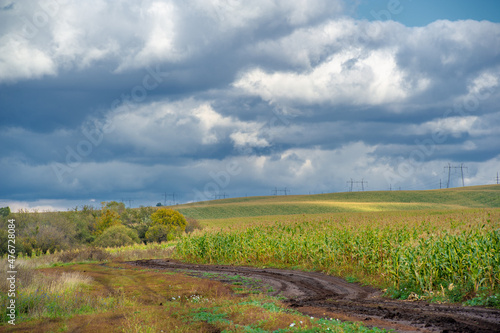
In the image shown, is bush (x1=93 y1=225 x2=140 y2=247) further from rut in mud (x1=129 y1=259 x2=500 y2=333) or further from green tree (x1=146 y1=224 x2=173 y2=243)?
rut in mud (x1=129 y1=259 x2=500 y2=333)

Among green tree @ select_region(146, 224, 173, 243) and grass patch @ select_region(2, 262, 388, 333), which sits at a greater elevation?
grass patch @ select_region(2, 262, 388, 333)

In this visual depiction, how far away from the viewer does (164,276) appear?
2248 cm

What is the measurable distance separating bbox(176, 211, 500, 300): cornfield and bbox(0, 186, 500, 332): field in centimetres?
6

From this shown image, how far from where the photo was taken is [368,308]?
45.2 ft

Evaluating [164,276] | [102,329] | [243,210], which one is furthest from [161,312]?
[243,210]

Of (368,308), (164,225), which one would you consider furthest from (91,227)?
(368,308)

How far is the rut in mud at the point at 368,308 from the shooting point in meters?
11.0

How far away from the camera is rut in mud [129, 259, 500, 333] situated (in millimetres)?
10953

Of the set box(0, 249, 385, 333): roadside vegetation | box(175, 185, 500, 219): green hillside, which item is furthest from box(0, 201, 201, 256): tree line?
box(175, 185, 500, 219): green hillside

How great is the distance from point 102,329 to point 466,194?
120396 mm

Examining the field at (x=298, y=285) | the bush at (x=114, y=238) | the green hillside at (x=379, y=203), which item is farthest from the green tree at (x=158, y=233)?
the green hillside at (x=379, y=203)

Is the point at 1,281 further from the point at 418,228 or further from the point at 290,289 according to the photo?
the point at 418,228

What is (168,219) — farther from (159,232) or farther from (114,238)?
(114,238)

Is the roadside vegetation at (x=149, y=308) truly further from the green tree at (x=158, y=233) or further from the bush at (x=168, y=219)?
the bush at (x=168, y=219)
